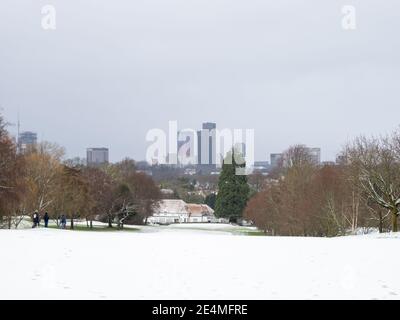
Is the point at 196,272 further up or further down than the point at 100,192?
further down

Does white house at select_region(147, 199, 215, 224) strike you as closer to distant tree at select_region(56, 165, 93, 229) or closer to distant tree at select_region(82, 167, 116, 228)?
distant tree at select_region(82, 167, 116, 228)

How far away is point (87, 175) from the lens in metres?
83.4

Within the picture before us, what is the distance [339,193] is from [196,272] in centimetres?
3670

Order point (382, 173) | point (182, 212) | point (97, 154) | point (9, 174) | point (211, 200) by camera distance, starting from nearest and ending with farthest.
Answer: point (382, 173) → point (9, 174) → point (97, 154) → point (182, 212) → point (211, 200)

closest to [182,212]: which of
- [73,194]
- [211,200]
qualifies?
[211,200]

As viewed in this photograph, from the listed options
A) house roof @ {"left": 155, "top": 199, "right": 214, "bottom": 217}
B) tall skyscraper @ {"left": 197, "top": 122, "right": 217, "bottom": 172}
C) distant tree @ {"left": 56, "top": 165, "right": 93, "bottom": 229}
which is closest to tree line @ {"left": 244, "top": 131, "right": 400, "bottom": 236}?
distant tree @ {"left": 56, "top": 165, "right": 93, "bottom": 229}

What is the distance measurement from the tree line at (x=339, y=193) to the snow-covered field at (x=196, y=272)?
19048 millimetres

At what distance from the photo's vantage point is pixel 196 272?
1556 centimetres

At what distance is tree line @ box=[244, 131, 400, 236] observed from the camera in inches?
1590

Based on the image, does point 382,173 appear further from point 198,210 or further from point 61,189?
point 198,210

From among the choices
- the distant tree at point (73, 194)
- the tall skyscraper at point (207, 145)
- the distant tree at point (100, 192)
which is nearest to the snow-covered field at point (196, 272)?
the distant tree at point (73, 194)

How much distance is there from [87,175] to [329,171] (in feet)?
137

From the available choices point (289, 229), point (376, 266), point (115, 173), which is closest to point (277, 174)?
point (289, 229)
